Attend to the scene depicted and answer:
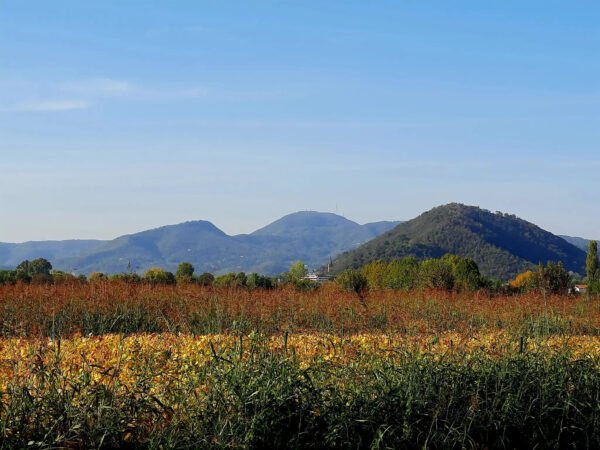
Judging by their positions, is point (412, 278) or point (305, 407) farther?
point (412, 278)

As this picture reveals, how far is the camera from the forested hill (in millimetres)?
106438

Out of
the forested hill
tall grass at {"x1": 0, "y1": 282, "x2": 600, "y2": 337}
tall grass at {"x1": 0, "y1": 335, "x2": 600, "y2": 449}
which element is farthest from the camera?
the forested hill

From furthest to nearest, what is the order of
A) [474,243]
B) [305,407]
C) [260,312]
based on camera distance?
[474,243], [260,312], [305,407]

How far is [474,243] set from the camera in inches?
4946

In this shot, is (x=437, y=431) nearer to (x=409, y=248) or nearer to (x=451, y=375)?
(x=451, y=375)

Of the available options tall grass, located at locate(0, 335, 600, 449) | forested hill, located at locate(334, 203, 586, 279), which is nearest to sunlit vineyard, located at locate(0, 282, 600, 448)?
tall grass, located at locate(0, 335, 600, 449)

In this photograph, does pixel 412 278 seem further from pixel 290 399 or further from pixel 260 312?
A: pixel 290 399

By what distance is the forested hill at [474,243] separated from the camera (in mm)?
106438

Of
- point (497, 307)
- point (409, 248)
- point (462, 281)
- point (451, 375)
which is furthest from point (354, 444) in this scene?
point (409, 248)

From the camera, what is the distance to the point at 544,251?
152m

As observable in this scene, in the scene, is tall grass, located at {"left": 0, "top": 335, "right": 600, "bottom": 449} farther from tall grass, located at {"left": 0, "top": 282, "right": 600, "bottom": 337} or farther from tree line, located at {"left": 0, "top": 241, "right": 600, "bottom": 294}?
tree line, located at {"left": 0, "top": 241, "right": 600, "bottom": 294}

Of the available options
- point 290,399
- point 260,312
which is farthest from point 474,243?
point 290,399

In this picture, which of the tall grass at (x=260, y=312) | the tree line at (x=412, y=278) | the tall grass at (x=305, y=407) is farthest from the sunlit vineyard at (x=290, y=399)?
the tree line at (x=412, y=278)

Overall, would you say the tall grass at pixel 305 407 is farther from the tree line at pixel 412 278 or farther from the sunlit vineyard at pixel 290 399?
the tree line at pixel 412 278
